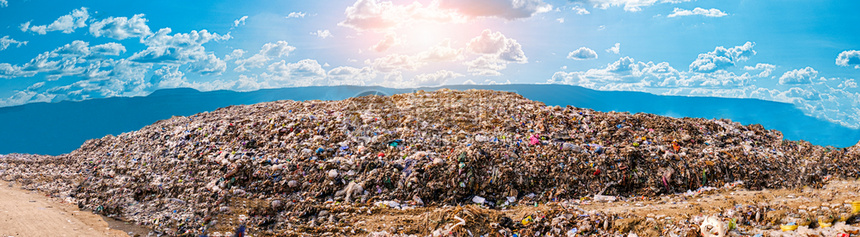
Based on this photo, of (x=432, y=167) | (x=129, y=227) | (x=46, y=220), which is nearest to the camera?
(x=129, y=227)

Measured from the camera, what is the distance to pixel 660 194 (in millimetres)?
7652

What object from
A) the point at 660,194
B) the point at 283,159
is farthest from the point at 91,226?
the point at 660,194

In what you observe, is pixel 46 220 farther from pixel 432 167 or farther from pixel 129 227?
pixel 432 167

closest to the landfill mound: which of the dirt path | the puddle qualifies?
the puddle

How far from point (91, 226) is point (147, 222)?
0.94m

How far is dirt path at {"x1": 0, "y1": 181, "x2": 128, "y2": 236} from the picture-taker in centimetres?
688

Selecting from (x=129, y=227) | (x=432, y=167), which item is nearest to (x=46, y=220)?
(x=129, y=227)

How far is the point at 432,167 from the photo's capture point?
301 inches

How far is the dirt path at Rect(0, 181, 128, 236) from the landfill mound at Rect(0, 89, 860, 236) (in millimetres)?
359

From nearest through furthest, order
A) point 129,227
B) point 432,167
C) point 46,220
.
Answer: point 129,227, point 46,220, point 432,167

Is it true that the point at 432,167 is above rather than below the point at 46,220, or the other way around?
above

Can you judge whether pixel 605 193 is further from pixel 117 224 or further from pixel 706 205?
pixel 117 224

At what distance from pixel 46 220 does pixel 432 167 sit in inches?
267

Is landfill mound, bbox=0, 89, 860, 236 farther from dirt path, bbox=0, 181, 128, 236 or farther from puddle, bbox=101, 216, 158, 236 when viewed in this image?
dirt path, bbox=0, 181, 128, 236
